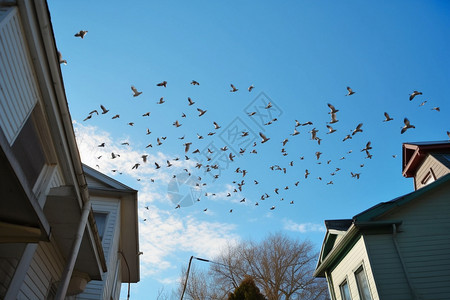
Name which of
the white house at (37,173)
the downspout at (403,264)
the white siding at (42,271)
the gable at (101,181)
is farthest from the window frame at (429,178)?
the white siding at (42,271)

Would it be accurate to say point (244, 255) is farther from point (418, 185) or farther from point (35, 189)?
point (35, 189)

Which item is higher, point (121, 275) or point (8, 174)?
point (121, 275)

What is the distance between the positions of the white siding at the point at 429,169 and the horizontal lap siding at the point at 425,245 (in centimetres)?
202

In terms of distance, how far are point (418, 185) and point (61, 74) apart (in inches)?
578

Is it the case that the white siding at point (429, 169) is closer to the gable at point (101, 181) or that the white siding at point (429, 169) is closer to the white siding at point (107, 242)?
the gable at point (101, 181)

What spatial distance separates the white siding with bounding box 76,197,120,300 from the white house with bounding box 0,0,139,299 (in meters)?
2.39

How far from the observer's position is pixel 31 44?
412cm

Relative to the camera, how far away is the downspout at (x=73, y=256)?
466cm

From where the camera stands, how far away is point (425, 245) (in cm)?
862

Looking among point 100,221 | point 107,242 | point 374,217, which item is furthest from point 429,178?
point 100,221

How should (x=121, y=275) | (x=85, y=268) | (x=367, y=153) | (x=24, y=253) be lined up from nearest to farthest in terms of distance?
(x=24, y=253) → (x=85, y=268) → (x=367, y=153) → (x=121, y=275)

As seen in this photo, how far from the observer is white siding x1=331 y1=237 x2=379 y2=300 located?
834 centimetres

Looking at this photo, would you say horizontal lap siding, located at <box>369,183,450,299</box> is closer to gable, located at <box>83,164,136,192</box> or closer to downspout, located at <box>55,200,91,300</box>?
downspout, located at <box>55,200,91,300</box>

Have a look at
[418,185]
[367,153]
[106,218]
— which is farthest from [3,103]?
[418,185]
